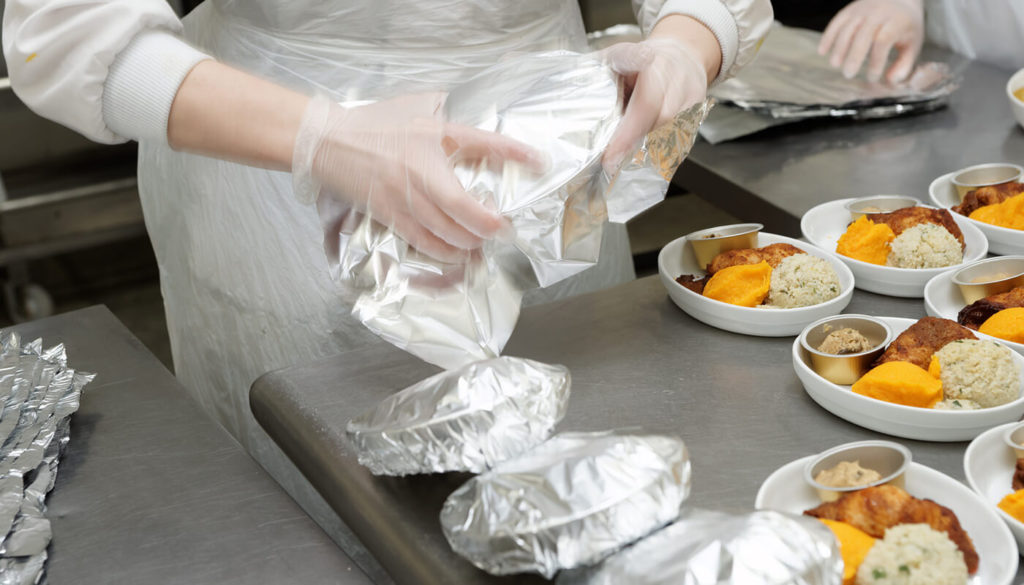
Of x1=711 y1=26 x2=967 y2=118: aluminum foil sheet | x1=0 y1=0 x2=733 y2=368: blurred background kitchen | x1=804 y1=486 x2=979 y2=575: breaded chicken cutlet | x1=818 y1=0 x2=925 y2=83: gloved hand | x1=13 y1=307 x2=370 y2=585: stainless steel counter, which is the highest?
x1=818 y1=0 x2=925 y2=83: gloved hand

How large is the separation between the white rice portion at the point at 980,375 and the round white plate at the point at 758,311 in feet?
0.63

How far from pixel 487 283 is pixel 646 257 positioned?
2.01 meters

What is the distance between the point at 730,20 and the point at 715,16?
0.03m

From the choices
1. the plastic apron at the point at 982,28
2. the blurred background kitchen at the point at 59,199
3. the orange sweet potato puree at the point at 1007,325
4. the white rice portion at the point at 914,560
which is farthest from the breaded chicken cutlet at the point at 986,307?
the blurred background kitchen at the point at 59,199

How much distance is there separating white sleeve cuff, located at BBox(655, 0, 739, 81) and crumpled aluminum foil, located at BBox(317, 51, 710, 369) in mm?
320

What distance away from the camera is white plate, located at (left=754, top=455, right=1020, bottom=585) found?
82 centimetres

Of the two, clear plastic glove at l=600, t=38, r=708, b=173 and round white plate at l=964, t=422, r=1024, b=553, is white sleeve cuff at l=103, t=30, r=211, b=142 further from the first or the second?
round white plate at l=964, t=422, r=1024, b=553

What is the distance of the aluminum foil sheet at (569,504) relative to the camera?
0.77 metres

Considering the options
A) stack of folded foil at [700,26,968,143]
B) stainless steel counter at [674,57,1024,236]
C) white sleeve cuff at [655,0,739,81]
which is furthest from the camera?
stack of folded foil at [700,26,968,143]

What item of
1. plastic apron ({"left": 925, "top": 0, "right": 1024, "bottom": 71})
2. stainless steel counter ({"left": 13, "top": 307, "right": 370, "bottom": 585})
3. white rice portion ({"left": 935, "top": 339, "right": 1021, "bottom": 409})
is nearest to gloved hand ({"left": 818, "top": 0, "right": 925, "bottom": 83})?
plastic apron ({"left": 925, "top": 0, "right": 1024, "bottom": 71})

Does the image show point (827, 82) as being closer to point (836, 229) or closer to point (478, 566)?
point (836, 229)

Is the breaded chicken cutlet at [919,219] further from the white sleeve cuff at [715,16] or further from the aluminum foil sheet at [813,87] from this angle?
the aluminum foil sheet at [813,87]

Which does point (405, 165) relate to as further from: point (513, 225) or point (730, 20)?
point (730, 20)

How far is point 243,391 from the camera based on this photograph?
4.99ft
